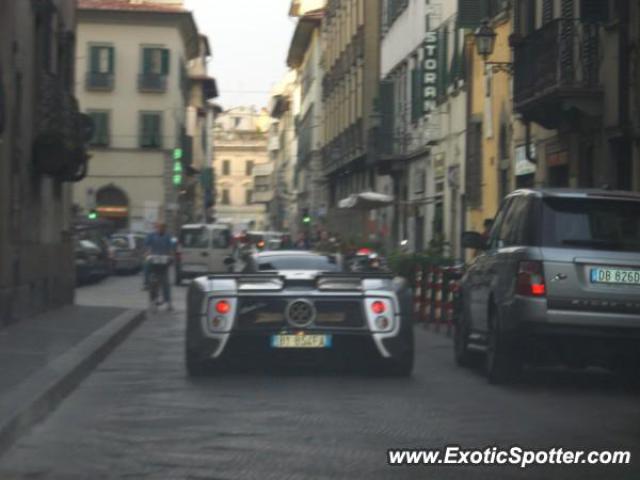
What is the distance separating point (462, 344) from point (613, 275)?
352 centimetres

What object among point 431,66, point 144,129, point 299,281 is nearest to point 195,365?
point 299,281

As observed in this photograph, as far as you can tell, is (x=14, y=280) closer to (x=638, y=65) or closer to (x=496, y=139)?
(x=638, y=65)

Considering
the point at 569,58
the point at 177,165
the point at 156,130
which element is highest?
the point at 156,130

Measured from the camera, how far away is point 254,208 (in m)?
182

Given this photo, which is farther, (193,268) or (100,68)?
(100,68)

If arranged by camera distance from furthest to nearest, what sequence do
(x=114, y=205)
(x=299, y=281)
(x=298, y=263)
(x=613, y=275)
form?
(x=114, y=205) → (x=298, y=263) → (x=299, y=281) → (x=613, y=275)

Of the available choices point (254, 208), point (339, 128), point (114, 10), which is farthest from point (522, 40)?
point (254, 208)

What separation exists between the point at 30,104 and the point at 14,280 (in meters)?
3.51

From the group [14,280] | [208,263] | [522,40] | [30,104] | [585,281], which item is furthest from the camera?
[208,263]

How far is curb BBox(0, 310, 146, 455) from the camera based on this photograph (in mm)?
10930

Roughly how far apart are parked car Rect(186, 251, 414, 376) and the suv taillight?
1.60m

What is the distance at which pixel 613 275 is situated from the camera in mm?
13961

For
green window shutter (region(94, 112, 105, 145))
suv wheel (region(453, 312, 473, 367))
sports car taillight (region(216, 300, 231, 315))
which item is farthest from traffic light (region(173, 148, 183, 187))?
sports car taillight (region(216, 300, 231, 315))

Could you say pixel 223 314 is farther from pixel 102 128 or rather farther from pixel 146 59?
pixel 146 59
